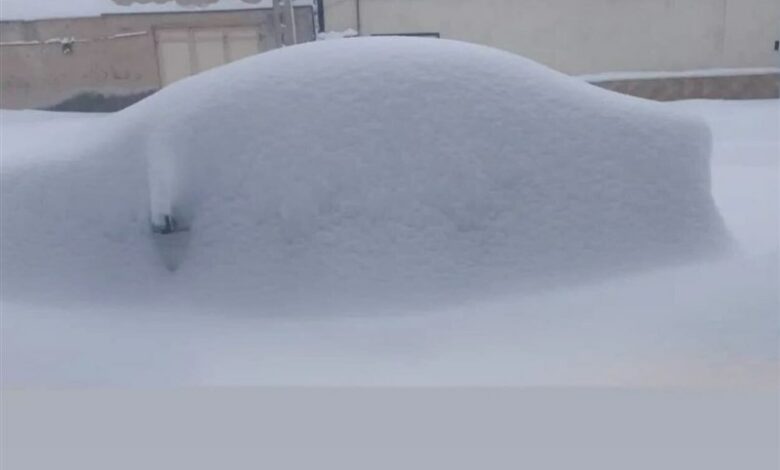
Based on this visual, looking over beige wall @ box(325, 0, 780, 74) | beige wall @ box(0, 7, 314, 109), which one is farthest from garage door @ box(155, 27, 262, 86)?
beige wall @ box(325, 0, 780, 74)

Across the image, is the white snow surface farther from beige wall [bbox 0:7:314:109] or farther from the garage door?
beige wall [bbox 0:7:314:109]

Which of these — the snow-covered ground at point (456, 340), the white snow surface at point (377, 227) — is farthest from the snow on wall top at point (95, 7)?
the snow-covered ground at point (456, 340)

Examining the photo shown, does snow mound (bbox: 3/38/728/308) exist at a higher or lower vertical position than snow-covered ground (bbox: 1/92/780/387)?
higher

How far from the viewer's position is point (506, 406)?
2283mm

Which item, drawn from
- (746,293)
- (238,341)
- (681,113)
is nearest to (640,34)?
(681,113)

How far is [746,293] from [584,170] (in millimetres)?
825

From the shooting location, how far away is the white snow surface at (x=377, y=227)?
2.87 meters

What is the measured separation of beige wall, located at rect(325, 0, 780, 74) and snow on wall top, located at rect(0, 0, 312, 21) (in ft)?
4.74

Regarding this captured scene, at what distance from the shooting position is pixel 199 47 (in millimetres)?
11508

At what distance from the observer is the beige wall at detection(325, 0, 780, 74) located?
11688 millimetres

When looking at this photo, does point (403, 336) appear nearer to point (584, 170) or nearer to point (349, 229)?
point (349, 229)

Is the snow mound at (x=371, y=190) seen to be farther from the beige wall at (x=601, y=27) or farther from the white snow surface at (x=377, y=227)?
the beige wall at (x=601, y=27)

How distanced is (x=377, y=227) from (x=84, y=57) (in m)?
10.2

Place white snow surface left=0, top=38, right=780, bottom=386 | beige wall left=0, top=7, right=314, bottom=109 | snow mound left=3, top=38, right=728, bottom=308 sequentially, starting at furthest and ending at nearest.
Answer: beige wall left=0, top=7, right=314, bottom=109, snow mound left=3, top=38, right=728, bottom=308, white snow surface left=0, top=38, right=780, bottom=386
